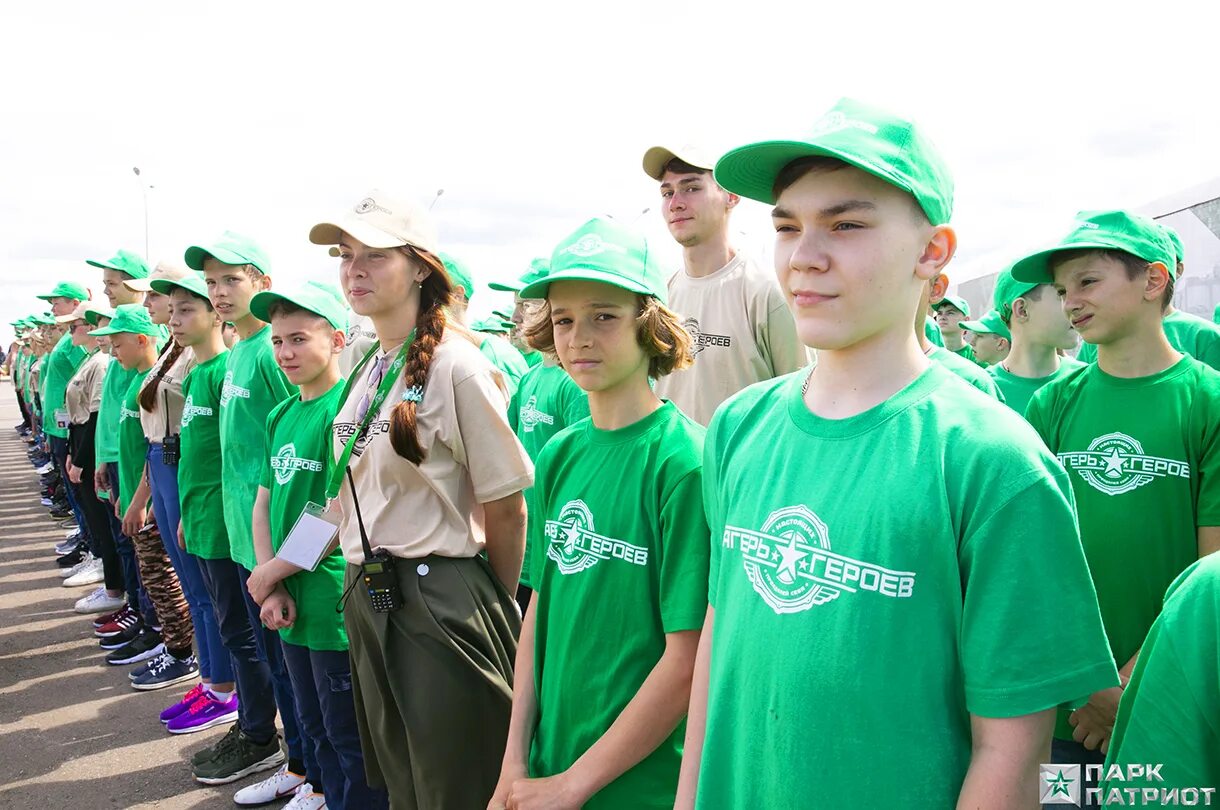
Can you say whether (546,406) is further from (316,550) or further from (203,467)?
(203,467)

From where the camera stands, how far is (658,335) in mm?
2383

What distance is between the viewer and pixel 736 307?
3.51m

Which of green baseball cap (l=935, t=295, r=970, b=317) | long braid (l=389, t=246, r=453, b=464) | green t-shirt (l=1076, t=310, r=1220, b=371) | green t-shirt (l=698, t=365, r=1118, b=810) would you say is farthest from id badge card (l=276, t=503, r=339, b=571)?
green baseball cap (l=935, t=295, r=970, b=317)

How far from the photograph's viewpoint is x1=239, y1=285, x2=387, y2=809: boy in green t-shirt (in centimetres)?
335

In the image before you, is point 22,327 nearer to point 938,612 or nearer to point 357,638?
point 357,638

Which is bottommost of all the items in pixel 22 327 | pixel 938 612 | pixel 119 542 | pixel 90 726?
pixel 90 726

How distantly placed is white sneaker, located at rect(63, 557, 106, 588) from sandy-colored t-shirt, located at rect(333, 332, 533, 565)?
24.5ft

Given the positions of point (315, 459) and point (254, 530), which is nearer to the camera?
point (315, 459)

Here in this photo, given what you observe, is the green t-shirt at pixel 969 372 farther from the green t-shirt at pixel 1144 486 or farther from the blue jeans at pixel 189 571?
the blue jeans at pixel 189 571

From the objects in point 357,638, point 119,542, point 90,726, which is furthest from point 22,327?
point 357,638

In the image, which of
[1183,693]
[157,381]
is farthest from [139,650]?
[1183,693]

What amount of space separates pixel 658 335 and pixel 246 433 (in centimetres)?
254

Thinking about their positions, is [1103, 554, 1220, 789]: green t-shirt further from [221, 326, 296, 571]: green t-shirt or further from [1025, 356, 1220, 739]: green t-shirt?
[221, 326, 296, 571]: green t-shirt

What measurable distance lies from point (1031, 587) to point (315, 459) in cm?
285
